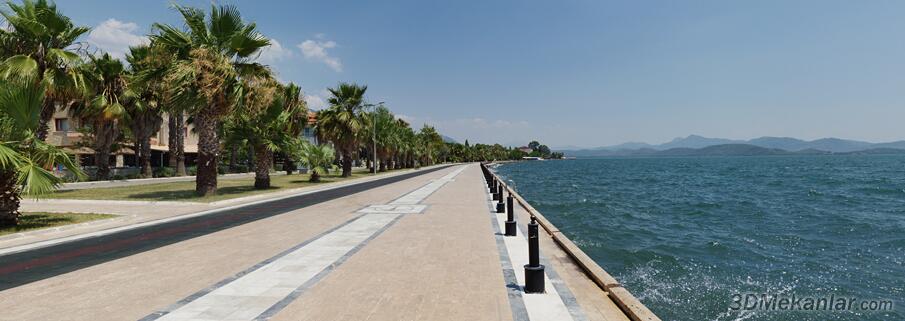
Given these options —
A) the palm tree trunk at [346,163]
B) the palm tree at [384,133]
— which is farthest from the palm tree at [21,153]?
the palm tree at [384,133]

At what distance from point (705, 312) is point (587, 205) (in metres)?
16.8

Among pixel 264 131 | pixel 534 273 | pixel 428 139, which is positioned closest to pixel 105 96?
pixel 264 131

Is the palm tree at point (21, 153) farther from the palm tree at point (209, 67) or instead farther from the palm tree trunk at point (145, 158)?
the palm tree trunk at point (145, 158)

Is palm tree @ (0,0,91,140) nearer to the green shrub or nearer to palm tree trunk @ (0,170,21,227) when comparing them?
palm tree trunk @ (0,170,21,227)

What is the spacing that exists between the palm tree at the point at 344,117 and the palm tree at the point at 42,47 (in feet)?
63.4

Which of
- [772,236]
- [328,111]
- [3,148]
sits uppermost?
[328,111]

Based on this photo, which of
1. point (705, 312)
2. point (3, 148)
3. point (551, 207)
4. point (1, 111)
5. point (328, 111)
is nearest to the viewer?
point (705, 312)

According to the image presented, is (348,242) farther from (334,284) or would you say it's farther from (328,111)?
(328,111)

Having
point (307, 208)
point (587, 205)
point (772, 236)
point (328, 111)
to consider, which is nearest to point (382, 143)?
point (328, 111)

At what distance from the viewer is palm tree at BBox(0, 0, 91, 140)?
18875 millimetres

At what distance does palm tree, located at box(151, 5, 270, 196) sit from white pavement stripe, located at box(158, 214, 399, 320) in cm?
1248

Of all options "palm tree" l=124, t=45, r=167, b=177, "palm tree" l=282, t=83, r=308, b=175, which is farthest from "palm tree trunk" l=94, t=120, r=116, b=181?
"palm tree" l=282, t=83, r=308, b=175

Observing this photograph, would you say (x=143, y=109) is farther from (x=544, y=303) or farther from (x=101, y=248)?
(x=544, y=303)

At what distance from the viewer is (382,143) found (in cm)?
6066
